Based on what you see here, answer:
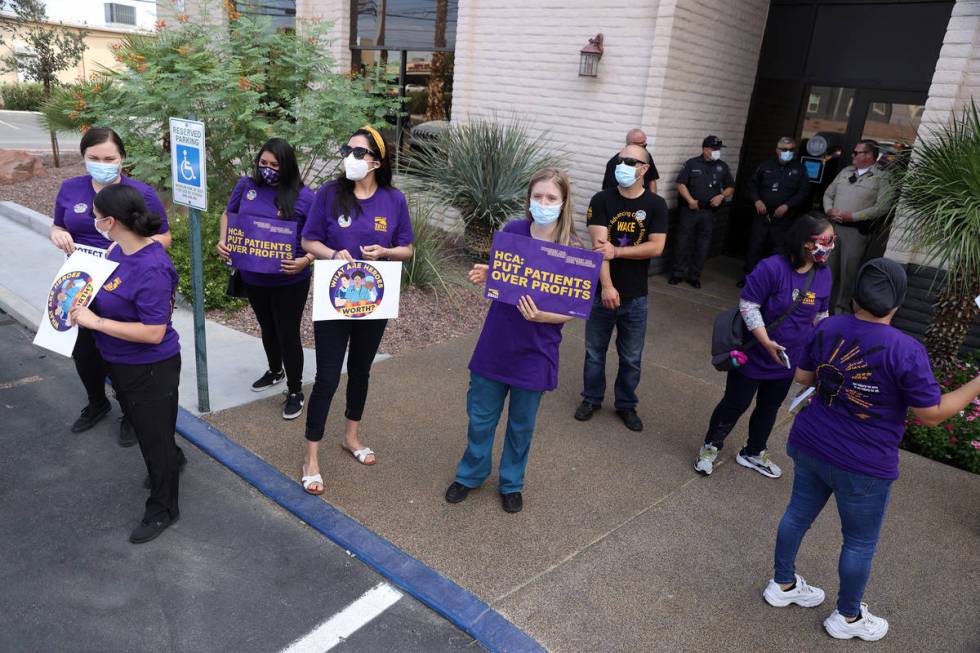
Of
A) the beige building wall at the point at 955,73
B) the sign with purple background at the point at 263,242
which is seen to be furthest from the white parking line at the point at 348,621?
the beige building wall at the point at 955,73

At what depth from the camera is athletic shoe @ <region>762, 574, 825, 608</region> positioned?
3.39 metres

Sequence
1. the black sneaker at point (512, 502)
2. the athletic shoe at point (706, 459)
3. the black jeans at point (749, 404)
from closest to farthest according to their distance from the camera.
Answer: the black sneaker at point (512, 502)
the black jeans at point (749, 404)
the athletic shoe at point (706, 459)

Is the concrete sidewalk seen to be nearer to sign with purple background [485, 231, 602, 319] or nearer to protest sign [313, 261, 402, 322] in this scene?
protest sign [313, 261, 402, 322]

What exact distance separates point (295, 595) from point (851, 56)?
30.0 feet

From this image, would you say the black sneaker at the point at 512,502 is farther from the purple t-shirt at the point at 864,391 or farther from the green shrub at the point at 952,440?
the green shrub at the point at 952,440

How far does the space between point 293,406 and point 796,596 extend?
328 centimetres

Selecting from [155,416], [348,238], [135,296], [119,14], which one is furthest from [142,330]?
[119,14]

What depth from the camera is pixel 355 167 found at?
3.74m

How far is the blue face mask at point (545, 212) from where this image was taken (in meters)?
3.57

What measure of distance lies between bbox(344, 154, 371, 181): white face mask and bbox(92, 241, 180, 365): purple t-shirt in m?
1.02

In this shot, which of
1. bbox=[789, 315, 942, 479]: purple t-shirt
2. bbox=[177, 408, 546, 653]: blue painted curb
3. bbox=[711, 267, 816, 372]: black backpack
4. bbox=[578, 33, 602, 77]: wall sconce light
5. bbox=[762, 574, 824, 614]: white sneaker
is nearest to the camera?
bbox=[789, 315, 942, 479]: purple t-shirt

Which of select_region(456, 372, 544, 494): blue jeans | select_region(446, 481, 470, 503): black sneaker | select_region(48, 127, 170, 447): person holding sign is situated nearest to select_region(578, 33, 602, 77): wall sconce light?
select_region(48, 127, 170, 447): person holding sign

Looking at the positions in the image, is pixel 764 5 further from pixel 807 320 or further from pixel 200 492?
pixel 200 492

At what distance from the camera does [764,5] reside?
9.45 metres
